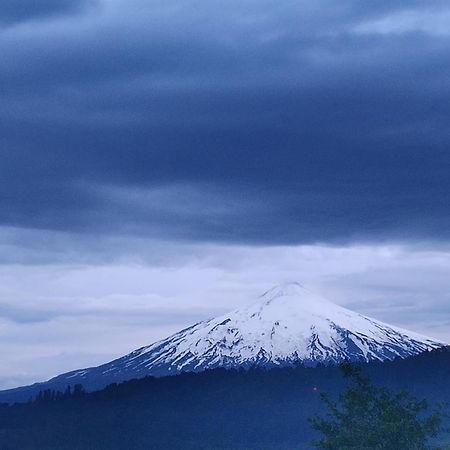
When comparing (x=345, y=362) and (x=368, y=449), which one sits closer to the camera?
(x=368, y=449)

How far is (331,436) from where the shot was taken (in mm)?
58344

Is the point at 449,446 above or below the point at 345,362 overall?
below

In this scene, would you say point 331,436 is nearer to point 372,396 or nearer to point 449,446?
point 372,396

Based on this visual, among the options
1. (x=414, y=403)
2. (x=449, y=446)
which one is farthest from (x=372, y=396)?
(x=449, y=446)

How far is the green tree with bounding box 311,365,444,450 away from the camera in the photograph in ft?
181

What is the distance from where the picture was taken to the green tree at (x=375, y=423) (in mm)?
55281

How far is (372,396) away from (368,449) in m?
4.20

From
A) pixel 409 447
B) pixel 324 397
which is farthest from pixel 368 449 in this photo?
pixel 324 397

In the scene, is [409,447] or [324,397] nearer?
[409,447]

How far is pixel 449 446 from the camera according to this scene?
6109 centimetres

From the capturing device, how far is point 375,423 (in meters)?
56.5

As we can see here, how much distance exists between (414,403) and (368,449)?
16.2ft

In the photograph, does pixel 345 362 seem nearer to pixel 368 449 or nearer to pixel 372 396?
pixel 372 396

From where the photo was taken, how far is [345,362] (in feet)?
201
